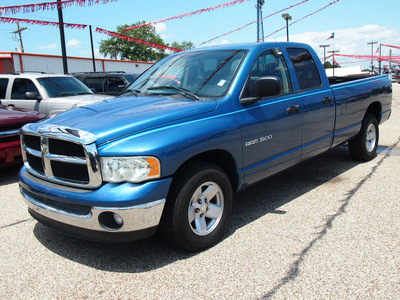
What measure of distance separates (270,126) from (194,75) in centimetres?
96

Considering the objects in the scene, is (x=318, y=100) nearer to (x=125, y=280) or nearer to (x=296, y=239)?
(x=296, y=239)

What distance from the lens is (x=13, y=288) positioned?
279 centimetres

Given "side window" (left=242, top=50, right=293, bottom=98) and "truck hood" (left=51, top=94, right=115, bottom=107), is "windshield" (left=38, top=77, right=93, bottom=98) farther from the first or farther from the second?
"side window" (left=242, top=50, right=293, bottom=98)

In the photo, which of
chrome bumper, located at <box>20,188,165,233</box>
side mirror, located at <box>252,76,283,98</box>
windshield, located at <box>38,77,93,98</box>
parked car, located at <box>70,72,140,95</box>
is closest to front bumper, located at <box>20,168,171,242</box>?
chrome bumper, located at <box>20,188,165,233</box>

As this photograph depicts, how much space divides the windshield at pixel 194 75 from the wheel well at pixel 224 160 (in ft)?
1.91

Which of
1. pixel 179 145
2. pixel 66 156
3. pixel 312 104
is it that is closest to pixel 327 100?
pixel 312 104

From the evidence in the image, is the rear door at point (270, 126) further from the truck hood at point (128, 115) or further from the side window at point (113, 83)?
the side window at point (113, 83)

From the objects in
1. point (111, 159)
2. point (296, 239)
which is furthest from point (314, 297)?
point (111, 159)

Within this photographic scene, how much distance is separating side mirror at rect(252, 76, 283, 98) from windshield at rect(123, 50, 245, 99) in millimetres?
→ 275

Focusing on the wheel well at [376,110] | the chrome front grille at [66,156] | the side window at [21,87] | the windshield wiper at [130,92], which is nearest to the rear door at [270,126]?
the windshield wiper at [130,92]

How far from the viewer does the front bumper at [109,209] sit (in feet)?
8.82

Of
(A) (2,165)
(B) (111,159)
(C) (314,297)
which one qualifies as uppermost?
(B) (111,159)

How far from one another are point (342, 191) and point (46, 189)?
349 cm

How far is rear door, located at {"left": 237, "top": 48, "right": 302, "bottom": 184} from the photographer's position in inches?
140
